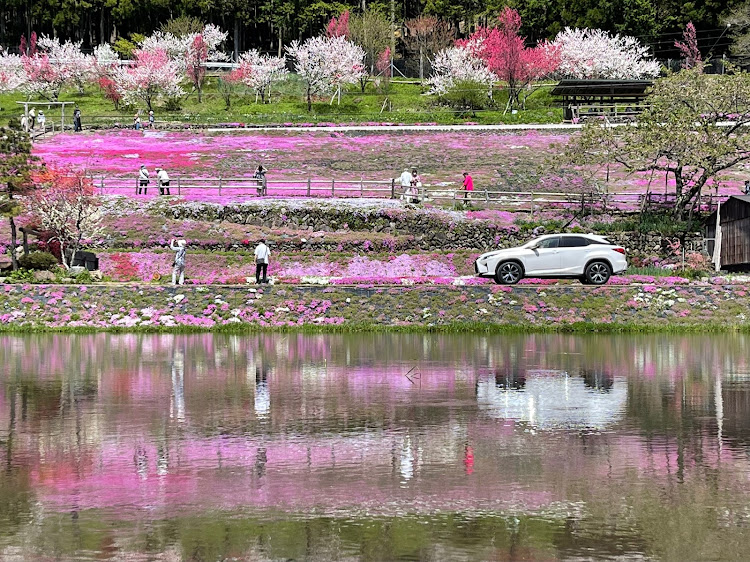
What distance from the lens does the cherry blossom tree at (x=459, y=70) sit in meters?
93.3

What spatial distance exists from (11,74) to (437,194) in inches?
2586

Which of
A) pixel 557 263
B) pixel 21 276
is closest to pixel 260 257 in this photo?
pixel 21 276

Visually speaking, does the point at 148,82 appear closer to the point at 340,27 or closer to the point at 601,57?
the point at 340,27

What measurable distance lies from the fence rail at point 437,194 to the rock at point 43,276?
15.6m

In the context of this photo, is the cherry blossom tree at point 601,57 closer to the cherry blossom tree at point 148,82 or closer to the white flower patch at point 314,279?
the cherry blossom tree at point 148,82

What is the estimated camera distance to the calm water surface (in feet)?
29.5

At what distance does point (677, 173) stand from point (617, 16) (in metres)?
64.2

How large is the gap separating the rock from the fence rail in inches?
614

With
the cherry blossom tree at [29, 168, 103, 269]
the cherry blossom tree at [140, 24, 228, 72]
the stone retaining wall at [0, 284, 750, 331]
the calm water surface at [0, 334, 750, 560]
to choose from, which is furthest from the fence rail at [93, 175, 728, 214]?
the cherry blossom tree at [140, 24, 228, 72]

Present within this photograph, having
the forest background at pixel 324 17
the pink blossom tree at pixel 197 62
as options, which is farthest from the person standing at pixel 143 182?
the forest background at pixel 324 17

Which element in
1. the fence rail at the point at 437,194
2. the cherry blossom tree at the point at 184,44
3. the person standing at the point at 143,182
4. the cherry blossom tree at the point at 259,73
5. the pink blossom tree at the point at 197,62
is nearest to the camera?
the fence rail at the point at 437,194

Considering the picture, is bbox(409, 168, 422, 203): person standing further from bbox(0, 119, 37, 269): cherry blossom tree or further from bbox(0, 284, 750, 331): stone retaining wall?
bbox(0, 284, 750, 331): stone retaining wall

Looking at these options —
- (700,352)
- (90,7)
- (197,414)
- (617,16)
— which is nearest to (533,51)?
(617,16)

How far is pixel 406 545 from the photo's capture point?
8.78m
